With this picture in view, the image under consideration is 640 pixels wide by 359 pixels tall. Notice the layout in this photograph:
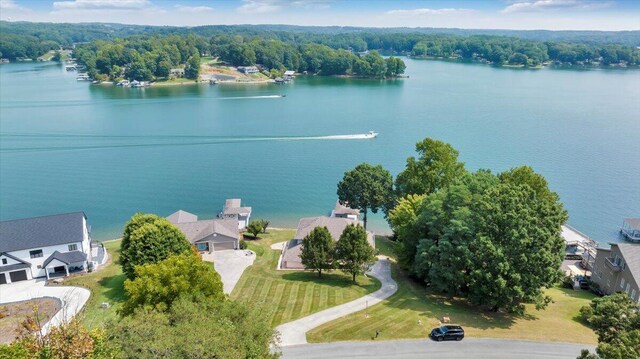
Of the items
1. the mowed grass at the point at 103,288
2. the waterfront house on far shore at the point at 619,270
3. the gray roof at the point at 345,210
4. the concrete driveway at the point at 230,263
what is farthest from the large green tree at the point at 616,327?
the mowed grass at the point at 103,288

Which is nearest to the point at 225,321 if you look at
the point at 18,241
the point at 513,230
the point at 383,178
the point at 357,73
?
the point at 513,230

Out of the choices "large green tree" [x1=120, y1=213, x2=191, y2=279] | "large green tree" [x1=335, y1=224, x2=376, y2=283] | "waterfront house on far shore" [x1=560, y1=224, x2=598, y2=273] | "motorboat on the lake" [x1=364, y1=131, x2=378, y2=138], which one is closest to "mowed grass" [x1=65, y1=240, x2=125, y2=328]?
"large green tree" [x1=120, y1=213, x2=191, y2=279]

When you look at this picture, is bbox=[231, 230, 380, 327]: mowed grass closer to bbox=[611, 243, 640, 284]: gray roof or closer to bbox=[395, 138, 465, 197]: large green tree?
bbox=[395, 138, 465, 197]: large green tree

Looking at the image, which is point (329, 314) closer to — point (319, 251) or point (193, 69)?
point (319, 251)

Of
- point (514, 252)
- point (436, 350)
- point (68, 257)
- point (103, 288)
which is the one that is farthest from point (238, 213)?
point (514, 252)

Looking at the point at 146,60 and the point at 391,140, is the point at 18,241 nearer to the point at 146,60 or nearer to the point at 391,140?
the point at 391,140

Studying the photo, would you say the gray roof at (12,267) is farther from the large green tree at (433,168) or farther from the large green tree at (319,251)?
the large green tree at (433,168)

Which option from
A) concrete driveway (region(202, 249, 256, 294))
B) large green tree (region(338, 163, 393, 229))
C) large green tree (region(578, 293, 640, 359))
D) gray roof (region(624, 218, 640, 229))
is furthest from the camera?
gray roof (region(624, 218, 640, 229))
